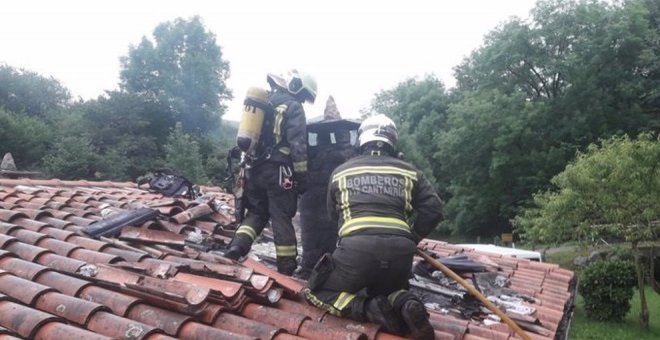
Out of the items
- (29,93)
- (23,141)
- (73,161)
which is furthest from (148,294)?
(29,93)

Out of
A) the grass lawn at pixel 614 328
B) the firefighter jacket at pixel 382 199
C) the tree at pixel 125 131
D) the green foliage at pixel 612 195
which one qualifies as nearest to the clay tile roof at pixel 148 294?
the firefighter jacket at pixel 382 199

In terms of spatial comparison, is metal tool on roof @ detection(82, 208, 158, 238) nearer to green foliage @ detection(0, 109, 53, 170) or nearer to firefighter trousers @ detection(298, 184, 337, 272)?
firefighter trousers @ detection(298, 184, 337, 272)

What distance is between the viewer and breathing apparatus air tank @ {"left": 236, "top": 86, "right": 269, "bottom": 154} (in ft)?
15.9

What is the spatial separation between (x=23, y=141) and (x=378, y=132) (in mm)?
26129

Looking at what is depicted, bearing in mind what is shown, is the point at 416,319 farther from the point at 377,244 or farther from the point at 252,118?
the point at 252,118

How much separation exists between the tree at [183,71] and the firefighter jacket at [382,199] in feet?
111

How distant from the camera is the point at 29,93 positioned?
34.2 m

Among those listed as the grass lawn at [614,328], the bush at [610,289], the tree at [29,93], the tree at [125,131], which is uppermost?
the tree at [29,93]

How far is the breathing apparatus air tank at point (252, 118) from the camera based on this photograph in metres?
4.85

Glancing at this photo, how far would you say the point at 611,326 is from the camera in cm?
1441

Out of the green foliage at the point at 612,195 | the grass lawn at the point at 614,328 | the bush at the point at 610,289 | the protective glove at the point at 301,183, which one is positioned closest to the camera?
the protective glove at the point at 301,183

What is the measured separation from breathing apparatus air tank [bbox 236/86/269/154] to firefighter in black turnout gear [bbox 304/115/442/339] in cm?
129

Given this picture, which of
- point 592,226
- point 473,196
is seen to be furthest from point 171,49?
point 592,226

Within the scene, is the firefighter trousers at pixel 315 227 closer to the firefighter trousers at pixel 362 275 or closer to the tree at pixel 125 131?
the firefighter trousers at pixel 362 275
